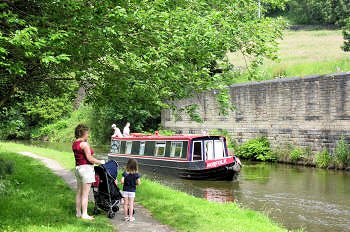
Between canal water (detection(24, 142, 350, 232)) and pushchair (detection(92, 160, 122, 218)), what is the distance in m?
4.83

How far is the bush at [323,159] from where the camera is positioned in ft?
A: 71.6

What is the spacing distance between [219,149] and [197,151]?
0.94 m

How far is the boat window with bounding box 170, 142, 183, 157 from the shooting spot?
2086cm

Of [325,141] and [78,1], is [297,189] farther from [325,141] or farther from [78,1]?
[78,1]

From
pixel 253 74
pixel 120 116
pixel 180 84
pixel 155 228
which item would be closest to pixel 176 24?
pixel 180 84

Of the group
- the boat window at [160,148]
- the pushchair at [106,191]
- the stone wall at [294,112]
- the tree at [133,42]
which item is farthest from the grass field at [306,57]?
the pushchair at [106,191]

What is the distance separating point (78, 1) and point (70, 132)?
132 ft

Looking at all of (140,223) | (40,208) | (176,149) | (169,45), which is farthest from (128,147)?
(169,45)

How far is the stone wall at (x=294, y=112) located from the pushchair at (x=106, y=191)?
10061 mm

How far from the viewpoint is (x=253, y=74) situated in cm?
943

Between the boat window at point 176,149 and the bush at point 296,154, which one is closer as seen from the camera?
the boat window at point 176,149

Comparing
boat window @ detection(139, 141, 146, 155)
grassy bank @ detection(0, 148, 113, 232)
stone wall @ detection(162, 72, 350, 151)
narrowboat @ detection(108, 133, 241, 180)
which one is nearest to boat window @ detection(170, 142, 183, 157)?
narrowboat @ detection(108, 133, 241, 180)

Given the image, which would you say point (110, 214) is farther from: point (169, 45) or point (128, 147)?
point (128, 147)

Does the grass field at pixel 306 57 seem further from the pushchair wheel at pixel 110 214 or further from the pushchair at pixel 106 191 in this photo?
the pushchair wheel at pixel 110 214
